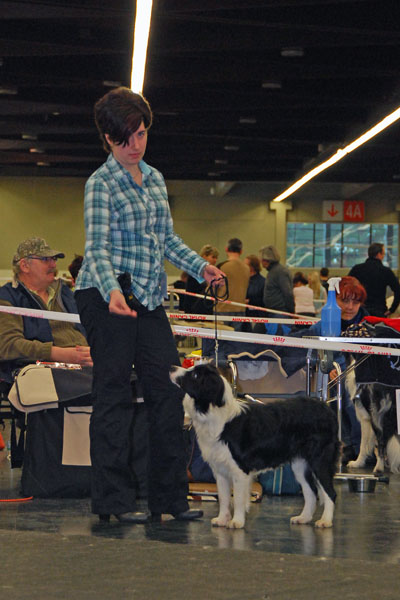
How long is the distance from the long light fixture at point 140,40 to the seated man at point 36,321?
3.80 metres

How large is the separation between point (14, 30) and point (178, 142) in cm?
747

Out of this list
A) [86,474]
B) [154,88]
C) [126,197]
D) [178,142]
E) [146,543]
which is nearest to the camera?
[146,543]

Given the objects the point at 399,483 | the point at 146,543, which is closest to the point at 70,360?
the point at 146,543

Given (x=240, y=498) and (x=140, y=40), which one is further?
(x=140, y=40)

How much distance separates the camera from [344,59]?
35.5 ft

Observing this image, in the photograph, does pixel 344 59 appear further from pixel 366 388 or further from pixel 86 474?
pixel 86 474

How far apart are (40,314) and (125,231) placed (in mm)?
1280

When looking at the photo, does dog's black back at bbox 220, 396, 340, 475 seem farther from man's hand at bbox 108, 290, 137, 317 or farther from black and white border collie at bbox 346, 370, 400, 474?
black and white border collie at bbox 346, 370, 400, 474

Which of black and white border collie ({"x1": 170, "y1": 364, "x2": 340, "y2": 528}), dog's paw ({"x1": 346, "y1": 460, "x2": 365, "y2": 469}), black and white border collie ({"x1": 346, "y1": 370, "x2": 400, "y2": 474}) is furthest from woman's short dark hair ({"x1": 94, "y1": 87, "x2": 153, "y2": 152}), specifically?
dog's paw ({"x1": 346, "y1": 460, "x2": 365, "y2": 469})

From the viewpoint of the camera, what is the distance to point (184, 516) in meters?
3.56

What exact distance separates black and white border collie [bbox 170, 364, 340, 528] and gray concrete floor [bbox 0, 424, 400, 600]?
13 cm

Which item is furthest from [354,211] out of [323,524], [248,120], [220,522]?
[220,522]

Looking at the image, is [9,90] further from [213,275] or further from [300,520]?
[300,520]

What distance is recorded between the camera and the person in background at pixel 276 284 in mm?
10898
